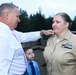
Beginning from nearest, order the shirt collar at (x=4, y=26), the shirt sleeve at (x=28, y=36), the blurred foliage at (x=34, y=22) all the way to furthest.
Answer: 1. the shirt collar at (x=4, y=26)
2. the shirt sleeve at (x=28, y=36)
3. the blurred foliage at (x=34, y=22)

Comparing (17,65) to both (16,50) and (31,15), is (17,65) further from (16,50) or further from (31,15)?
(31,15)

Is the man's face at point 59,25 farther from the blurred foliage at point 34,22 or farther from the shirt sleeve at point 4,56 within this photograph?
the blurred foliage at point 34,22

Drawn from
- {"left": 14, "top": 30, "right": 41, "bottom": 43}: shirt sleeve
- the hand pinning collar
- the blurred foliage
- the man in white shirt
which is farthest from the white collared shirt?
the blurred foliage

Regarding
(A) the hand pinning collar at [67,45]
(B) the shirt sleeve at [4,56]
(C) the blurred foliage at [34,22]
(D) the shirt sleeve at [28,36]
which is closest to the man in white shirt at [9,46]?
(B) the shirt sleeve at [4,56]

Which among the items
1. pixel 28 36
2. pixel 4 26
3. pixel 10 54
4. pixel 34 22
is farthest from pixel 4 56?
pixel 34 22

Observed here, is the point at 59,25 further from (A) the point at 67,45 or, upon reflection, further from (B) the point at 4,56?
(B) the point at 4,56

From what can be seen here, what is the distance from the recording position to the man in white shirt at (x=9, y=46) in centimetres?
220

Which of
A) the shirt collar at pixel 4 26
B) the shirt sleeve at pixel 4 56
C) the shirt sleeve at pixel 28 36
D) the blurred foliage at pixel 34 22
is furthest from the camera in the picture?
the blurred foliage at pixel 34 22

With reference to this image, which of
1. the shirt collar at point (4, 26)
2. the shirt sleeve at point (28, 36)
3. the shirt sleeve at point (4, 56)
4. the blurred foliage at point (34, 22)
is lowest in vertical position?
the blurred foliage at point (34, 22)

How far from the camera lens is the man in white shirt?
220cm

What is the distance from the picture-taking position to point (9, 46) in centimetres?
225

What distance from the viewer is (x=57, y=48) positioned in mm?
3016

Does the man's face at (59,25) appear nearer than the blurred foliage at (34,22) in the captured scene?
Yes

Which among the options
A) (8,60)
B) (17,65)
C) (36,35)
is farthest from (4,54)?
(36,35)
